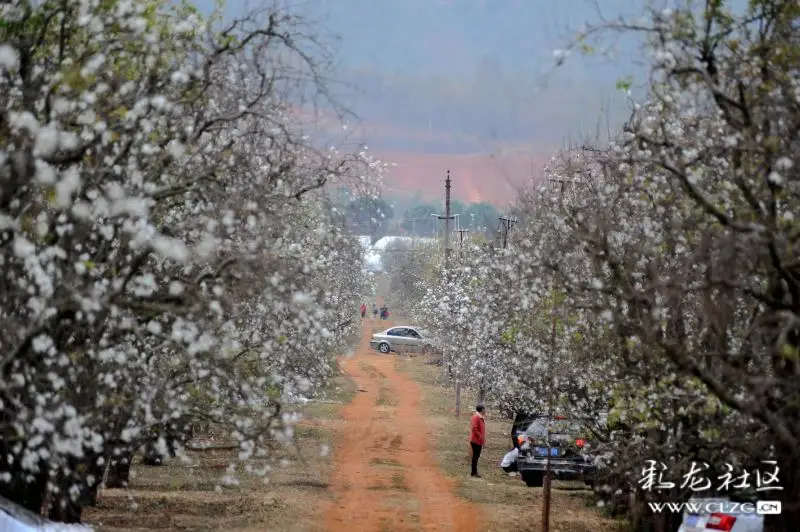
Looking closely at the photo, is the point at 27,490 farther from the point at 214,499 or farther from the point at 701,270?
the point at 214,499

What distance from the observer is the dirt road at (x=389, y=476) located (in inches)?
707

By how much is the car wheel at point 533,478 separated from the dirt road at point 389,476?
174cm

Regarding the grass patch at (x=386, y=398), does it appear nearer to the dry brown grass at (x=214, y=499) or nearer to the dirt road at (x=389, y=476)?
the dirt road at (x=389, y=476)

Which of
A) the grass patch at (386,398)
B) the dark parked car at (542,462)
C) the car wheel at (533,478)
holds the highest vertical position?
the dark parked car at (542,462)

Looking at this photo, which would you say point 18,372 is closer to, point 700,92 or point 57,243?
point 57,243

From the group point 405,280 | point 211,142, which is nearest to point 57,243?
point 211,142

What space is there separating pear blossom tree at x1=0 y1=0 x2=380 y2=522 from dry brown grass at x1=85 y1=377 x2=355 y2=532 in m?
2.32

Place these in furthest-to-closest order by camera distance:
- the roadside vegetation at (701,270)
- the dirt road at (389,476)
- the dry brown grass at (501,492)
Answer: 1. the dry brown grass at (501,492)
2. the dirt road at (389,476)
3. the roadside vegetation at (701,270)

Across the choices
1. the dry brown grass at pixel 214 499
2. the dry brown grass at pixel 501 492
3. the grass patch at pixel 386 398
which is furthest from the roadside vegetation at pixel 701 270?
the grass patch at pixel 386 398

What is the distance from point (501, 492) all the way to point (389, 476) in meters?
2.91

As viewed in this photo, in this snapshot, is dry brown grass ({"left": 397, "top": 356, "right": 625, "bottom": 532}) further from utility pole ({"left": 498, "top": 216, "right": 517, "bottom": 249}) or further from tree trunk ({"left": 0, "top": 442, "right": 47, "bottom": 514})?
tree trunk ({"left": 0, "top": 442, "right": 47, "bottom": 514})

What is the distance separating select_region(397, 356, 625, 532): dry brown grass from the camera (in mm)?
18531

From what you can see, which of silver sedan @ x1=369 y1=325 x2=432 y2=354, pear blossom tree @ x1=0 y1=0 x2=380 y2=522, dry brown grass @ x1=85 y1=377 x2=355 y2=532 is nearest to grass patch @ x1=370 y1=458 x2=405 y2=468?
dry brown grass @ x1=85 y1=377 x2=355 y2=532

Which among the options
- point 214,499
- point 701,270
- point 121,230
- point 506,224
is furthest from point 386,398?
point 121,230
